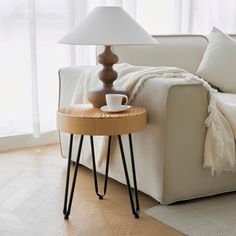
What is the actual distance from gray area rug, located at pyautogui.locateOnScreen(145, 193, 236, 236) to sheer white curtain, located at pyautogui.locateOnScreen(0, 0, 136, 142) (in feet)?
4.83

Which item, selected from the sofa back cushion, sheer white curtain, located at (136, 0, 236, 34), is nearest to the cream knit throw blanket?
the sofa back cushion

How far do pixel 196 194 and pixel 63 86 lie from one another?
1.07 metres

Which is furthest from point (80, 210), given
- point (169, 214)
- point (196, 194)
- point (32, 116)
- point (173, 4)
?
point (173, 4)

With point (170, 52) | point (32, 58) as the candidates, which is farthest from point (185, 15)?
point (32, 58)

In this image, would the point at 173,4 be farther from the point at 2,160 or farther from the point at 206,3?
the point at 2,160

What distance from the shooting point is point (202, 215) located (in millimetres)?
2133

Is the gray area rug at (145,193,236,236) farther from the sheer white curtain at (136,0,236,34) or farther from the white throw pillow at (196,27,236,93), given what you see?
the sheer white curtain at (136,0,236,34)

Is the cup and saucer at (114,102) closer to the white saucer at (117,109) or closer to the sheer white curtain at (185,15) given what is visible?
the white saucer at (117,109)

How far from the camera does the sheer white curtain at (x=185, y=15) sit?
3.86 m

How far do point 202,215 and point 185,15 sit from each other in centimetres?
232

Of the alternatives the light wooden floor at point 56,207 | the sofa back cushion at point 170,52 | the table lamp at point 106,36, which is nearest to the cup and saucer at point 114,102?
the table lamp at point 106,36

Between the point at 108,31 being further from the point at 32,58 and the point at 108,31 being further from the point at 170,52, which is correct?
the point at 32,58

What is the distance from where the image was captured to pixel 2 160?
3.10 m

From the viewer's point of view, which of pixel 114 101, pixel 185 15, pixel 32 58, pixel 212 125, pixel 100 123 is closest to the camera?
pixel 100 123
